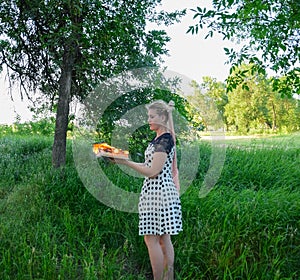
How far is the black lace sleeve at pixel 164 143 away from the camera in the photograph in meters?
2.99

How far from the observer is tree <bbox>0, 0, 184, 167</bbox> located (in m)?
5.25

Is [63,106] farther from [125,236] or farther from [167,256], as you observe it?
[167,256]

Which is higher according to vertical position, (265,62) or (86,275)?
(265,62)

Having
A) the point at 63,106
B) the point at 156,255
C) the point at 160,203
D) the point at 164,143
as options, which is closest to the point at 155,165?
the point at 164,143

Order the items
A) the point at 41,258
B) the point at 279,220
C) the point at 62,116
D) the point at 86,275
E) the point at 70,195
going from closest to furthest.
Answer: the point at 86,275, the point at 41,258, the point at 279,220, the point at 70,195, the point at 62,116

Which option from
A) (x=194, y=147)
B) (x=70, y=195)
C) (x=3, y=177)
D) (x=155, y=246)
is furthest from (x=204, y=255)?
(x=3, y=177)

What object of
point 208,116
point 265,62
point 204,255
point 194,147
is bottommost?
point 204,255

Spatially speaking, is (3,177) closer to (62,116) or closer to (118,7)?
(62,116)

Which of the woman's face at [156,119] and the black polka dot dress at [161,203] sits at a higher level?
the woman's face at [156,119]

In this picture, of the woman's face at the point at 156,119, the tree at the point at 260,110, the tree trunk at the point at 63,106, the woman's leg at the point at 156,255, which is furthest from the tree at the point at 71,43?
the tree at the point at 260,110

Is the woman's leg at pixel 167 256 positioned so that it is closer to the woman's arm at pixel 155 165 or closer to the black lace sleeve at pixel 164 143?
the woman's arm at pixel 155 165

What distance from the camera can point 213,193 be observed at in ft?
16.4

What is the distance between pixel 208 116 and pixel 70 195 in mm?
2383

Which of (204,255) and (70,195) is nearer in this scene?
(204,255)
